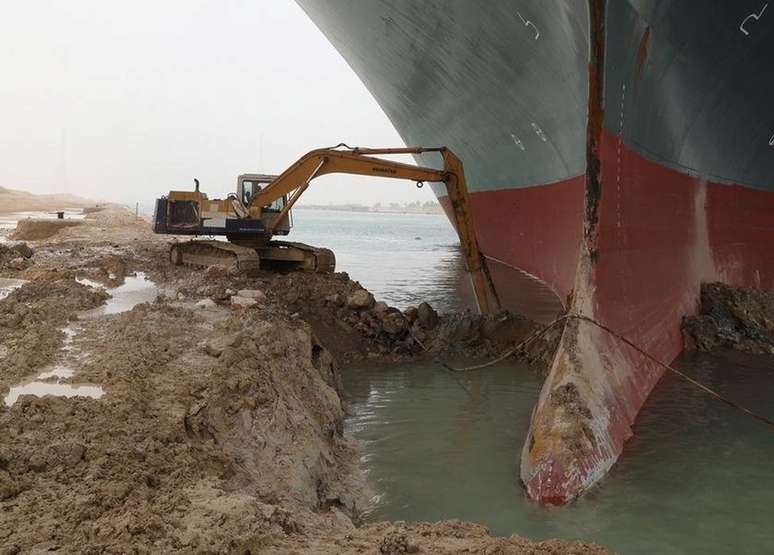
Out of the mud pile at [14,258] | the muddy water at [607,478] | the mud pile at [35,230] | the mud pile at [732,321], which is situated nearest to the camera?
the muddy water at [607,478]

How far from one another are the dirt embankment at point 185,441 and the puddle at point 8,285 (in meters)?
0.62

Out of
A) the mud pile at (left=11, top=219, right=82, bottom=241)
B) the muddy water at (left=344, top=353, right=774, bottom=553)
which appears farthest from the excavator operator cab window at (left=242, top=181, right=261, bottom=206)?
the mud pile at (left=11, top=219, right=82, bottom=241)

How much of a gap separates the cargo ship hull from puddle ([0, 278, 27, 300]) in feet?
21.8

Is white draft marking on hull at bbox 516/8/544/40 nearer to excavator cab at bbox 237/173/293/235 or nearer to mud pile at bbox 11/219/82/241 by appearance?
excavator cab at bbox 237/173/293/235

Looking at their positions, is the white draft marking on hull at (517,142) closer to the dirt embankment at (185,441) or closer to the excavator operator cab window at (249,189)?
the excavator operator cab window at (249,189)

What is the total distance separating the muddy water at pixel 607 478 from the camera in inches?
148

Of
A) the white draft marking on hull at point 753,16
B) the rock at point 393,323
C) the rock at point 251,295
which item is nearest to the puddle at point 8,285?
the rock at point 251,295

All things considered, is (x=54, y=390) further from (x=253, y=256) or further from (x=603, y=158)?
(x=253, y=256)

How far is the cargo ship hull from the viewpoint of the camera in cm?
511

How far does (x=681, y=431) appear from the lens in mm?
5383

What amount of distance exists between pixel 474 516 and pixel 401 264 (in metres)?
18.6

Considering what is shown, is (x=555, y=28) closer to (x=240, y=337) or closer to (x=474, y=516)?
(x=240, y=337)

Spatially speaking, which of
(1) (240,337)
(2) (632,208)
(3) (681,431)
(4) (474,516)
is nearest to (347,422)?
(1) (240,337)

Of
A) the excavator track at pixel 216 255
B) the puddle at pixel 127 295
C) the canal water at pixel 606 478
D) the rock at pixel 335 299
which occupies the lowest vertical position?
the canal water at pixel 606 478
